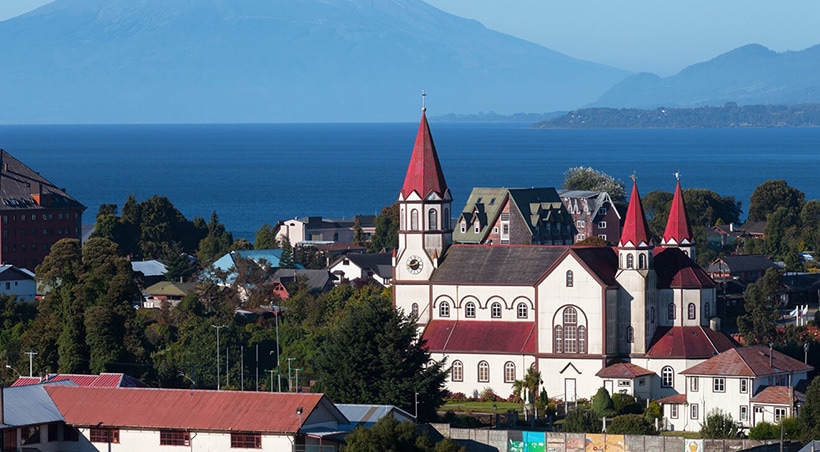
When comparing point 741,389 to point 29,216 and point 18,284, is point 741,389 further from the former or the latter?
point 29,216

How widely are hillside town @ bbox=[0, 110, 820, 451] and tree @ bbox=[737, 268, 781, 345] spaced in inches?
7.4

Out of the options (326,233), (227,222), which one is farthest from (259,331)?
(227,222)

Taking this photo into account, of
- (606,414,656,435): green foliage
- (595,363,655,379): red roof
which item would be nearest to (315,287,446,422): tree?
(606,414,656,435): green foliage

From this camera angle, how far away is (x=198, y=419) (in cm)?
4828

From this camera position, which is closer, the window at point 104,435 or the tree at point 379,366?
the window at point 104,435

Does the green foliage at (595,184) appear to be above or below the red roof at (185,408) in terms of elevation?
above

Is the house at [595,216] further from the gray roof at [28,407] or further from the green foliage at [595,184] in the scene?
the gray roof at [28,407]

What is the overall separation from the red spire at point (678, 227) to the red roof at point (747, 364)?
1089 cm

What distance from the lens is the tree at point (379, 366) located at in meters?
57.2

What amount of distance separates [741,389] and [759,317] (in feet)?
46.2

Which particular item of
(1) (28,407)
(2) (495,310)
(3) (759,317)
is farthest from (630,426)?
(3) (759,317)

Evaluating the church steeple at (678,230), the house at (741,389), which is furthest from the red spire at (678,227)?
the house at (741,389)

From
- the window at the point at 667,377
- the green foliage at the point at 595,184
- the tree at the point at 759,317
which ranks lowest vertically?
the window at the point at 667,377

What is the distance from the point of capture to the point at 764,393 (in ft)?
195
